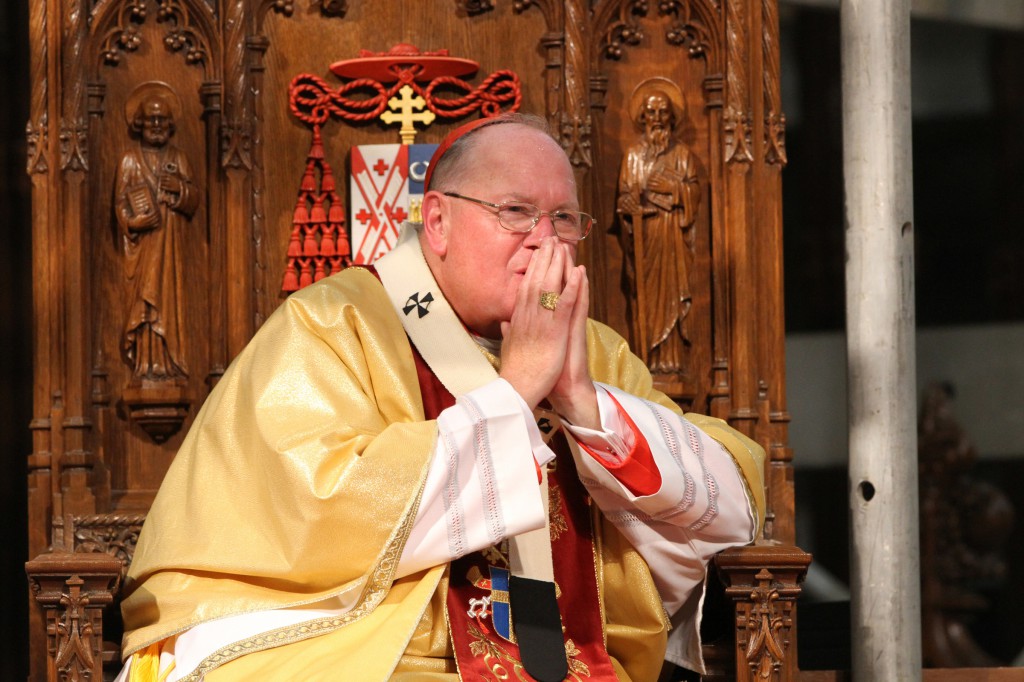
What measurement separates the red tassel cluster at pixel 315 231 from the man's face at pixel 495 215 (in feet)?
4.66

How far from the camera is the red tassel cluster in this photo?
19.0ft

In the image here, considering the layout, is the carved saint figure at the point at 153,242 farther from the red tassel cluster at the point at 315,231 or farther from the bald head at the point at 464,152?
the bald head at the point at 464,152

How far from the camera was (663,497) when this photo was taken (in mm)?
4258

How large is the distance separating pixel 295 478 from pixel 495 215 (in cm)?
93

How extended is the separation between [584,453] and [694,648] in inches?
34.1

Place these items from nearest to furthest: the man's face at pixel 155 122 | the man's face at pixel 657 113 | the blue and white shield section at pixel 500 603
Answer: the blue and white shield section at pixel 500 603
the man's face at pixel 155 122
the man's face at pixel 657 113

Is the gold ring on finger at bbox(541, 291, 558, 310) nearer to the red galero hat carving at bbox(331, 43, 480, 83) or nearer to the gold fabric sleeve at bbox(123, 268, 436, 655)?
the gold fabric sleeve at bbox(123, 268, 436, 655)

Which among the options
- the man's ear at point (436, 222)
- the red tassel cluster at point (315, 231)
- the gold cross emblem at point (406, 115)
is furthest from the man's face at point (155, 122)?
the man's ear at point (436, 222)

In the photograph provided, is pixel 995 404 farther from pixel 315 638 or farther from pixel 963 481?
pixel 315 638

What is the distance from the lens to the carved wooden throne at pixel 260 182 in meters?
5.60

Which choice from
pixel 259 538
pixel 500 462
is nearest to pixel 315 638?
pixel 259 538

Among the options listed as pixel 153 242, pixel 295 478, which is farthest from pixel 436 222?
pixel 153 242

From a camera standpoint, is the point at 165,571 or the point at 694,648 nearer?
the point at 165,571

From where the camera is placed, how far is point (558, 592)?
14.5ft
